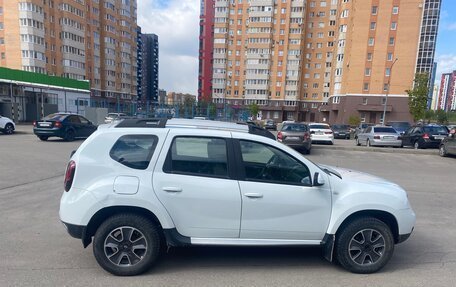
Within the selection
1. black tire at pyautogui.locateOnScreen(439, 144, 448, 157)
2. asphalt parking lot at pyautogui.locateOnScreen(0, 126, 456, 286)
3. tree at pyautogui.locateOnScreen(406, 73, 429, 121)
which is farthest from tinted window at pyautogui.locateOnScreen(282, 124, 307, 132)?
tree at pyautogui.locateOnScreen(406, 73, 429, 121)

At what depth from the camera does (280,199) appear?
3.05 meters

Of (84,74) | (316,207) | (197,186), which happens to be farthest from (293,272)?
(84,74)

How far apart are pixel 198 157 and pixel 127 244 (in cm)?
124

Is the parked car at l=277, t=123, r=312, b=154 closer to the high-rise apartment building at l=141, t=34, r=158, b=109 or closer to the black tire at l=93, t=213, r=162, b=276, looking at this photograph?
the black tire at l=93, t=213, r=162, b=276

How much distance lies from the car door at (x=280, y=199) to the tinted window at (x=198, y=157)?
0.67 ft

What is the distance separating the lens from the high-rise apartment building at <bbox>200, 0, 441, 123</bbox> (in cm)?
4959

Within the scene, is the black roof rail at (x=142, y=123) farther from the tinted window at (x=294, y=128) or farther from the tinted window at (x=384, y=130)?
the tinted window at (x=384, y=130)

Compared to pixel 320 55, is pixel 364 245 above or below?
below

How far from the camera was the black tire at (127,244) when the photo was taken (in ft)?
9.81

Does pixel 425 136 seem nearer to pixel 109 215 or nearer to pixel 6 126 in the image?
pixel 109 215

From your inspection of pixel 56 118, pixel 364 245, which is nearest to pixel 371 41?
pixel 56 118

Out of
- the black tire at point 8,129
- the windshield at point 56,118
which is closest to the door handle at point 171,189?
the windshield at point 56,118

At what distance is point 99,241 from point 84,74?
70474 mm

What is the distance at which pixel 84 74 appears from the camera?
6350 cm
